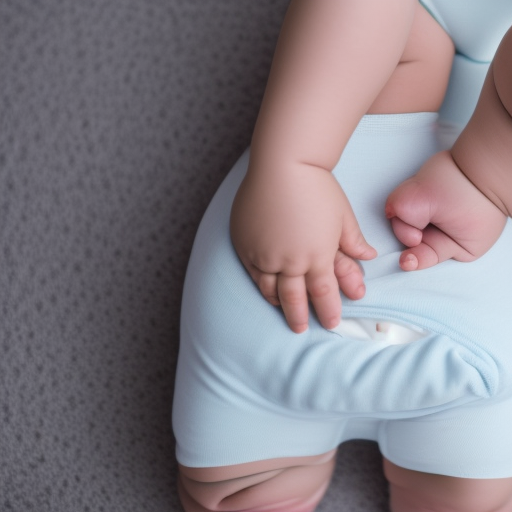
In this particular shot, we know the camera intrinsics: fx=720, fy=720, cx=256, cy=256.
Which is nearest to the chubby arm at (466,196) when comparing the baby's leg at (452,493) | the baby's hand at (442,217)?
the baby's hand at (442,217)

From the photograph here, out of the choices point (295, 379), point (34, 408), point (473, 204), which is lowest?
point (34, 408)

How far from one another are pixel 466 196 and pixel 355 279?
0.11m

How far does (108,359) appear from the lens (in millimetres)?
730

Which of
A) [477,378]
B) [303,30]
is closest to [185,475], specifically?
[477,378]

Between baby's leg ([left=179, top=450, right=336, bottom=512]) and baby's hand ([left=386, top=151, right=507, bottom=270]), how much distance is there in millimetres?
237

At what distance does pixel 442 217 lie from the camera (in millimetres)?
574

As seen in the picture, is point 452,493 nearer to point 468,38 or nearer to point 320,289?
point 320,289

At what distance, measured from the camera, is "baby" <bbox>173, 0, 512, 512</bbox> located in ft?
1.84

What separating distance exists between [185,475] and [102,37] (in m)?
0.45

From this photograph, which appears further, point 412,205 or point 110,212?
point 110,212

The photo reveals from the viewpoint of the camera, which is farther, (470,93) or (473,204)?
(470,93)

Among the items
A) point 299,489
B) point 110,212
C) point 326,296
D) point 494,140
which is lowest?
point 299,489

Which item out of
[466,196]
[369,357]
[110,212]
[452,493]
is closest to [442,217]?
[466,196]

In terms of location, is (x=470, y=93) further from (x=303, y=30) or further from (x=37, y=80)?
(x=37, y=80)
